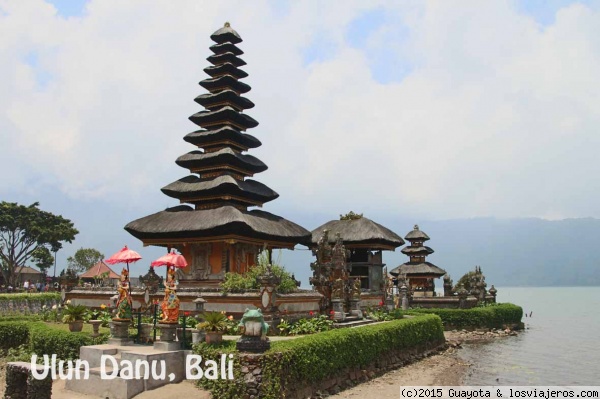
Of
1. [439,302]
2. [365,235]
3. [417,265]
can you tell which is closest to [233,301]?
[365,235]

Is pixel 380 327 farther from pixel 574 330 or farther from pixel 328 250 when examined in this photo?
pixel 574 330

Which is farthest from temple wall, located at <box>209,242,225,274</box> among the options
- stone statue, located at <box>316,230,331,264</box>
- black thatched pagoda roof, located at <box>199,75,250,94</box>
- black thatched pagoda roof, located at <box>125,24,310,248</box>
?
black thatched pagoda roof, located at <box>199,75,250,94</box>

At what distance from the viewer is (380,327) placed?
936 inches

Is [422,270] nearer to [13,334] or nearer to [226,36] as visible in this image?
[226,36]

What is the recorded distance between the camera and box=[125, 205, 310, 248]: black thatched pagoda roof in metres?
28.6

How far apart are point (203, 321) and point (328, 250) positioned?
1001 centimetres

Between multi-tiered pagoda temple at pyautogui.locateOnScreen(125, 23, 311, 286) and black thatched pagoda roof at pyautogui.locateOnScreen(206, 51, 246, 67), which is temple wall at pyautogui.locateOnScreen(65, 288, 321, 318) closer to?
multi-tiered pagoda temple at pyautogui.locateOnScreen(125, 23, 311, 286)

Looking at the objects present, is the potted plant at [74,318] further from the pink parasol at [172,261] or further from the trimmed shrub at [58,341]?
the pink parasol at [172,261]

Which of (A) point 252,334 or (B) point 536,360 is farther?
(B) point 536,360

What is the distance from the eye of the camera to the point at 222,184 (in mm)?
30844

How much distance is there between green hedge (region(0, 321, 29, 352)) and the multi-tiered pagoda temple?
8.51 m

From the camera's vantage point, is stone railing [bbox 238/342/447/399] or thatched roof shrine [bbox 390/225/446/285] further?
thatched roof shrine [bbox 390/225/446/285]

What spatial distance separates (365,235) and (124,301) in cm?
2341

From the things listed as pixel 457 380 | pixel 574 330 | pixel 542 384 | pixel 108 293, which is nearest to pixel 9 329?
pixel 108 293
